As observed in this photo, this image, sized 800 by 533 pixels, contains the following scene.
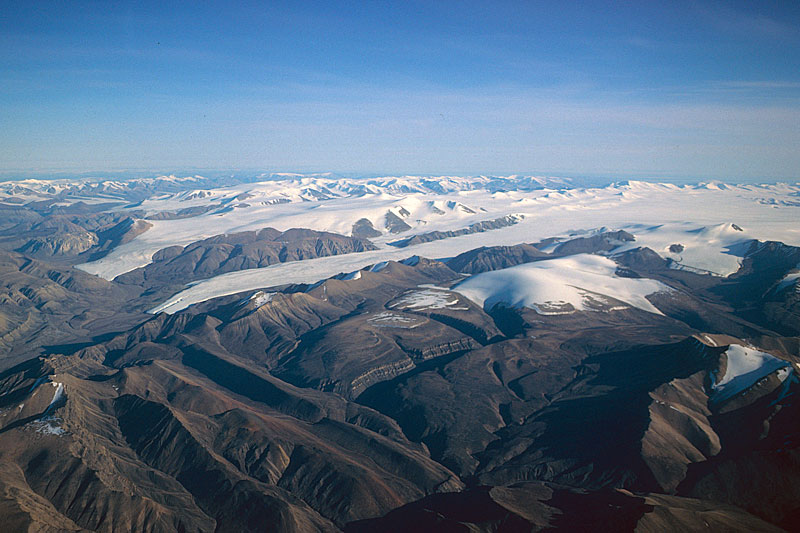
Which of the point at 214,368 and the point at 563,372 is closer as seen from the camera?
the point at 563,372

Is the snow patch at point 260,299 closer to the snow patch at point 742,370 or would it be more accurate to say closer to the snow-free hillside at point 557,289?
the snow-free hillside at point 557,289

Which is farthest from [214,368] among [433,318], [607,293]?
[607,293]

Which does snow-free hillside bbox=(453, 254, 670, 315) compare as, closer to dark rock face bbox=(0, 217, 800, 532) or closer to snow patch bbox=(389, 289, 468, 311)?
snow patch bbox=(389, 289, 468, 311)

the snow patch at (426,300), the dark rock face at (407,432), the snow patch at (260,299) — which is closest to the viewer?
the dark rock face at (407,432)

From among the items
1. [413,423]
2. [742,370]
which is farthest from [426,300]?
[742,370]

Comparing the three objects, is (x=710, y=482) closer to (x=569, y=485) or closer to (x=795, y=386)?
(x=569, y=485)

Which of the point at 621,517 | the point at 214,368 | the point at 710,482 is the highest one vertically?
the point at 621,517

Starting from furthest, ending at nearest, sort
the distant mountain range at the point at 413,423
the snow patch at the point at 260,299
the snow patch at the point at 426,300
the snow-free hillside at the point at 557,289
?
the snow patch at the point at 426,300, the snow-free hillside at the point at 557,289, the snow patch at the point at 260,299, the distant mountain range at the point at 413,423

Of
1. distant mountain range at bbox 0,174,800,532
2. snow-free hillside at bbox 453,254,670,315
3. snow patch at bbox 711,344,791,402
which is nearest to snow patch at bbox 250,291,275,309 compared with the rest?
distant mountain range at bbox 0,174,800,532

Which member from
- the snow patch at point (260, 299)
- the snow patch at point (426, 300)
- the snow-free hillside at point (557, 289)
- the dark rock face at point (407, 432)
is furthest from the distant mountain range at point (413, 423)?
the snow patch at point (426, 300)
